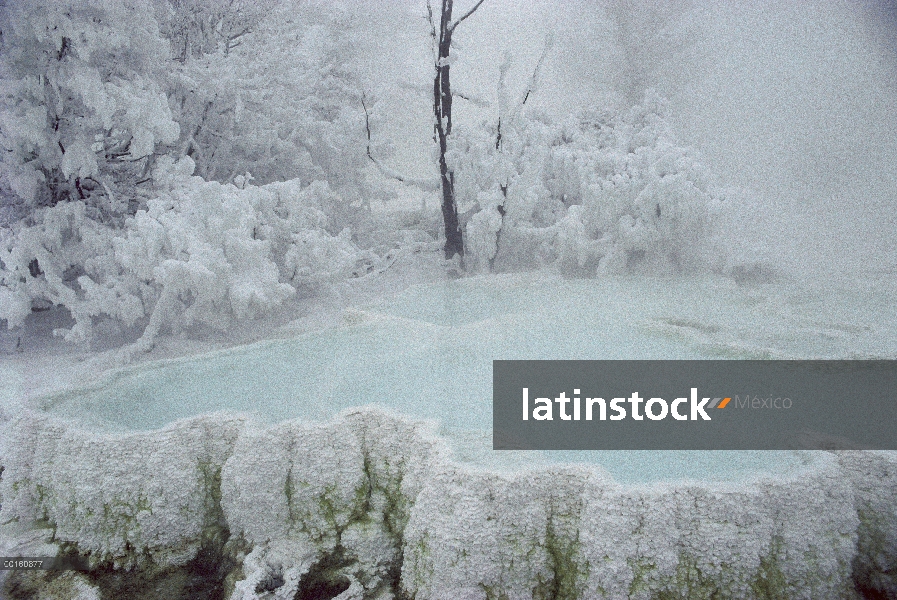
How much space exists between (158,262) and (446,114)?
1.57 meters

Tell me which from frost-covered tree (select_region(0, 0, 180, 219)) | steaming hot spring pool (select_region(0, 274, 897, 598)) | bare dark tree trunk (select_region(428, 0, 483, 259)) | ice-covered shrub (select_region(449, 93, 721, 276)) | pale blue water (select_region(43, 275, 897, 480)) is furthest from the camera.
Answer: bare dark tree trunk (select_region(428, 0, 483, 259))

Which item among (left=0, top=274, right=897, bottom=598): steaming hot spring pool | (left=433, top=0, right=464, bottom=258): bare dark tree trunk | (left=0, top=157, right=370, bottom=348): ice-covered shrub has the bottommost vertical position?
(left=0, top=274, right=897, bottom=598): steaming hot spring pool

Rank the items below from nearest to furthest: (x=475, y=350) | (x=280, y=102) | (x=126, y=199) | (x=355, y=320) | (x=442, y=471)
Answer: (x=442, y=471) → (x=475, y=350) → (x=355, y=320) → (x=126, y=199) → (x=280, y=102)

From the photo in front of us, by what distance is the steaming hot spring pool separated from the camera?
1.32m

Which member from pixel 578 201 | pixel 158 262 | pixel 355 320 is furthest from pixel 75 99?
pixel 578 201

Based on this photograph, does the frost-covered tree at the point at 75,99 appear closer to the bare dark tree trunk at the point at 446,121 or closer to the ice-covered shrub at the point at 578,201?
the bare dark tree trunk at the point at 446,121

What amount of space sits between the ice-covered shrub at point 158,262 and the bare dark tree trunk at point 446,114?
984 millimetres

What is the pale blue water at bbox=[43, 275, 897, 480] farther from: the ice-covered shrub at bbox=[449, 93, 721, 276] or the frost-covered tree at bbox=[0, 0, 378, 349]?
the frost-covered tree at bbox=[0, 0, 378, 349]

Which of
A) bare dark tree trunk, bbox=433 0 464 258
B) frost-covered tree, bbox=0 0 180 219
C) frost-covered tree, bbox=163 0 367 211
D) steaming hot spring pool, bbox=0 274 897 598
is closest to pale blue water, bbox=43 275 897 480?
steaming hot spring pool, bbox=0 274 897 598

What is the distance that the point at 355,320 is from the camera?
2.46 meters

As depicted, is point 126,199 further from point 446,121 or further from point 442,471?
point 442,471

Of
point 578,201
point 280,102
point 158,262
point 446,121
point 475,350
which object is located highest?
point 280,102

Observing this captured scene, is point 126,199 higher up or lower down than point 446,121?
lower down

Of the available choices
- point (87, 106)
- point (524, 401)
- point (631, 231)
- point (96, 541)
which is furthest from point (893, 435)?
point (87, 106)
